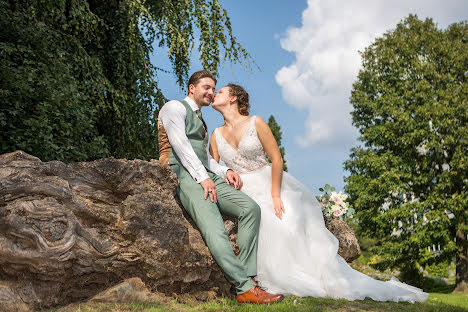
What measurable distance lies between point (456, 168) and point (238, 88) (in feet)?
53.6

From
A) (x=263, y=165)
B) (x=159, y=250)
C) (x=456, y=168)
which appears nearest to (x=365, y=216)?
(x=456, y=168)

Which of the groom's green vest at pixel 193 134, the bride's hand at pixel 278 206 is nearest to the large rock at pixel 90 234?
the groom's green vest at pixel 193 134

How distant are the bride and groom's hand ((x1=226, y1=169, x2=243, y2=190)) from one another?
0.22 m

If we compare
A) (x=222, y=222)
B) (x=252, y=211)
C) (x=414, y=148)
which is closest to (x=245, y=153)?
(x=252, y=211)

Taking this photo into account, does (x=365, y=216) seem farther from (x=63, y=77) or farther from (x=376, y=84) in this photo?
(x=63, y=77)

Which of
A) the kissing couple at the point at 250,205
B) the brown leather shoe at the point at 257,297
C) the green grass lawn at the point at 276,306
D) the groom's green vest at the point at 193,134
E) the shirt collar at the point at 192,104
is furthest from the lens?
the shirt collar at the point at 192,104

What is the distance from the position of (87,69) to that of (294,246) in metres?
5.49

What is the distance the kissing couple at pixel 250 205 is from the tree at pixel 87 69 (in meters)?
3.00

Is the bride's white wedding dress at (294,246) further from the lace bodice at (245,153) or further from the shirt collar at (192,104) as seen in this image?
the shirt collar at (192,104)

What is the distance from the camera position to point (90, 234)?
12.3ft

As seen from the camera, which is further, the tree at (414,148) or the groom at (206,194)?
the tree at (414,148)

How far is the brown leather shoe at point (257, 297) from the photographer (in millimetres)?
4172

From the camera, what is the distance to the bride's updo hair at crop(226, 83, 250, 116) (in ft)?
17.9

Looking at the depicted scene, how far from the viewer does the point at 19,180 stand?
3.63 meters
